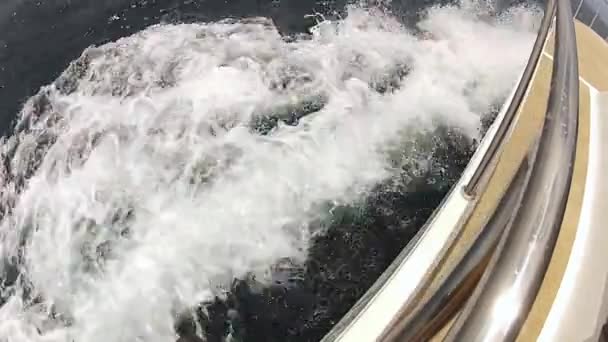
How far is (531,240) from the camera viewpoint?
1.49 m

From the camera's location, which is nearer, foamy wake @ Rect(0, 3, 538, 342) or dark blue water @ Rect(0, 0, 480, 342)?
dark blue water @ Rect(0, 0, 480, 342)

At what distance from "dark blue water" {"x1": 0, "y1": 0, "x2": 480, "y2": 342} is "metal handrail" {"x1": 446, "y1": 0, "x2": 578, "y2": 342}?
226cm

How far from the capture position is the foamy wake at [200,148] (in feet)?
12.9

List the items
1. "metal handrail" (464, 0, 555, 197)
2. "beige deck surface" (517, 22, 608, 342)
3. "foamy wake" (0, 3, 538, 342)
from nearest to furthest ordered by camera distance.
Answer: "beige deck surface" (517, 22, 608, 342)
"metal handrail" (464, 0, 555, 197)
"foamy wake" (0, 3, 538, 342)

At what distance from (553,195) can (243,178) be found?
122 inches

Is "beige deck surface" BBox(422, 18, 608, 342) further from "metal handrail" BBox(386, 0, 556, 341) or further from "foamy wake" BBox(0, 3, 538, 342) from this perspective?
"foamy wake" BBox(0, 3, 538, 342)

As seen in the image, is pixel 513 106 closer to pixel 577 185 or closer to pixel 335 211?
pixel 577 185

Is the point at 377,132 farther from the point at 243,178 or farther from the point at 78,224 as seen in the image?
the point at 78,224

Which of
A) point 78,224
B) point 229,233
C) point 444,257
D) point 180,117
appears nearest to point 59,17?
point 180,117

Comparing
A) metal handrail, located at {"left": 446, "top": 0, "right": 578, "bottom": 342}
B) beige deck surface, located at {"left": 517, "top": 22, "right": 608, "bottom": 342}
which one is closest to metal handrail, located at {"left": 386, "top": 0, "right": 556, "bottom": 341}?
metal handrail, located at {"left": 446, "top": 0, "right": 578, "bottom": 342}

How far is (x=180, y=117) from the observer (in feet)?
16.0

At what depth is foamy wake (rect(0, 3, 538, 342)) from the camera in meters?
3.93

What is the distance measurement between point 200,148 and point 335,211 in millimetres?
1256

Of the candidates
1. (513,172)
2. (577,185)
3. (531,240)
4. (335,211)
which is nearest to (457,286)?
(531,240)
